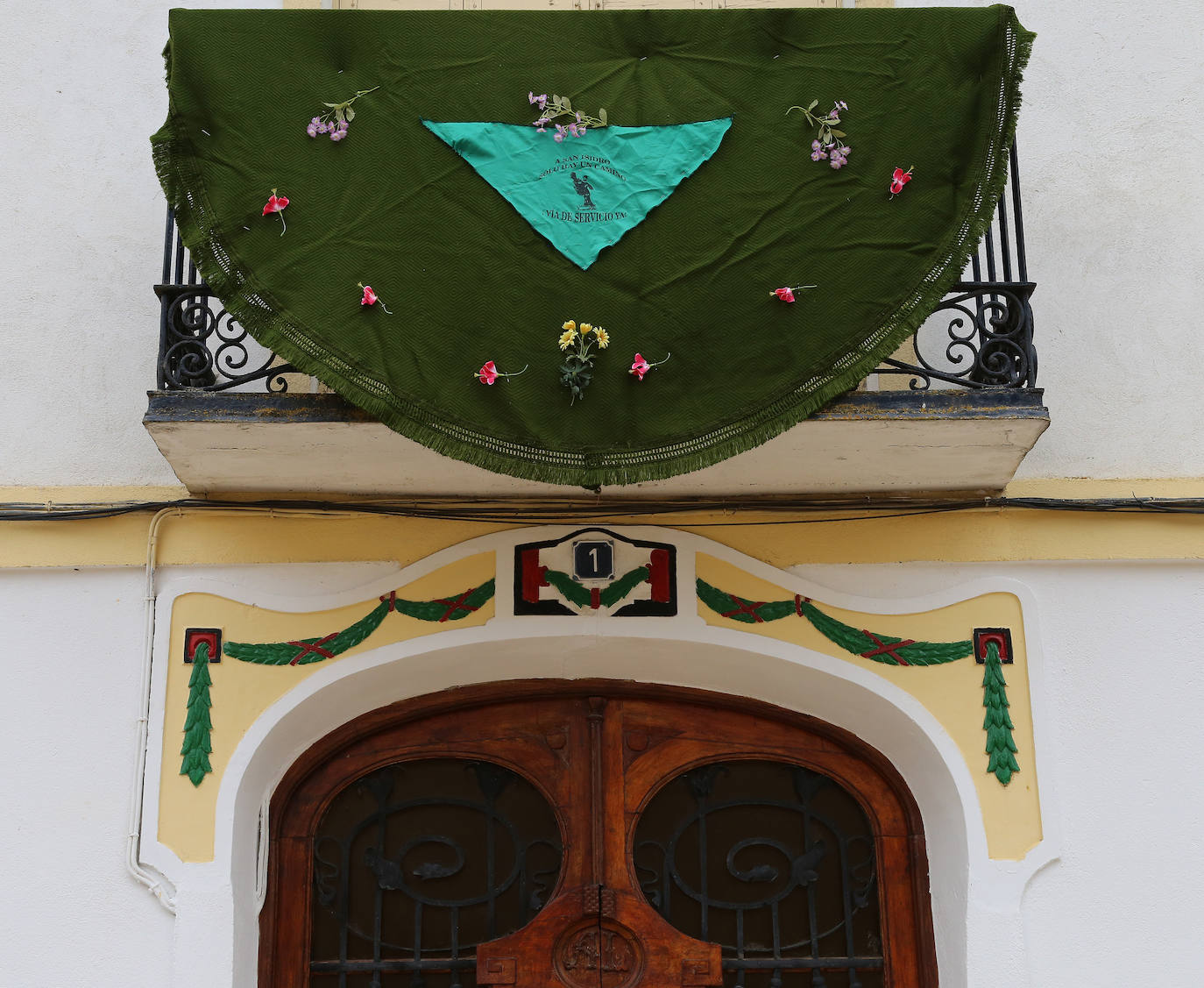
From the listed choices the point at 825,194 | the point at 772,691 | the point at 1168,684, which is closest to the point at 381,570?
the point at 772,691

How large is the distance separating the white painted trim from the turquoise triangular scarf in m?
1.09

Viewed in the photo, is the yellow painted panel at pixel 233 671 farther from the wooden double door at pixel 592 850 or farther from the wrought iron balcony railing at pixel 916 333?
the wrought iron balcony railing at pixel 916 333

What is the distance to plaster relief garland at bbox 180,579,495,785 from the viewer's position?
14.1 feet

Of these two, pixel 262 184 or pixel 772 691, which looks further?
pixel 772 691

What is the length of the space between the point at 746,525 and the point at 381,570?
1.26 metres

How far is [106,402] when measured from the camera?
4.69m

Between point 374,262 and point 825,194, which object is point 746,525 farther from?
point 374,262

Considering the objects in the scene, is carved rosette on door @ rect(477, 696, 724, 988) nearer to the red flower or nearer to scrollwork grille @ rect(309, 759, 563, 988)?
scrollwork grille @ rect(309, 759, 563, 988)

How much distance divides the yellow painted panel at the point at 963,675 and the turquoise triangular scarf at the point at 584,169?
121 centimetres

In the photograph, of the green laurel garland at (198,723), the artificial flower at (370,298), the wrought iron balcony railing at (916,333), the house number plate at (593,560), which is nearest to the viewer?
the artificial flower at (370,298)

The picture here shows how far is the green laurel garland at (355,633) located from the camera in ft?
14.4

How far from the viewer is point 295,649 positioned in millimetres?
4422

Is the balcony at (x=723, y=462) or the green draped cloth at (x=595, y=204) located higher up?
the green draped cloth at (x=595, y=204)

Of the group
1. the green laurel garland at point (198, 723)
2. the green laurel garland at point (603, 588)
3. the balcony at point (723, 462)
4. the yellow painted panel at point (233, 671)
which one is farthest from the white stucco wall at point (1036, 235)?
the green laurel garland at point (603, 588)
